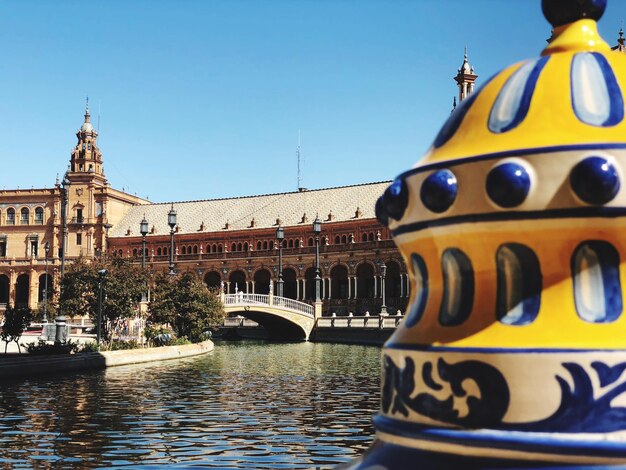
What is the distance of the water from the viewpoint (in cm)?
1142

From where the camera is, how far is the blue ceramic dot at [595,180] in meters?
1.72

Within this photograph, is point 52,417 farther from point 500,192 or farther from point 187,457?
point 500,192

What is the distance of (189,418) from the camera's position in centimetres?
1527

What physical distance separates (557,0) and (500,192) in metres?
0.64

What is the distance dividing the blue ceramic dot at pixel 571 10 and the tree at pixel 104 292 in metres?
36.9

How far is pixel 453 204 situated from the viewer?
189 centimetres

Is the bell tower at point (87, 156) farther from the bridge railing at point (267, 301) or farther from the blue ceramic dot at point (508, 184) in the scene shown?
the blue ceramic dot at point (508, 184)

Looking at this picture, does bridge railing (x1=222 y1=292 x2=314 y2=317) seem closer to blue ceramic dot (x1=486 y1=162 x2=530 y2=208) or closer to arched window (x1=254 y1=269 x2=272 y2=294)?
arched window (x1=254 y1=269 x2=272 y2=294)

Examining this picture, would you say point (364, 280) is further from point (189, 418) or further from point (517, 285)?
point (517, 285)

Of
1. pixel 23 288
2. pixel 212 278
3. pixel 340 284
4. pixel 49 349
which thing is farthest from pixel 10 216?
pixel 49 349

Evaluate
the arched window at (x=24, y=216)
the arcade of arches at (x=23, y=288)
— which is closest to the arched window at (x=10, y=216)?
the arched window at (x=24, y=216)

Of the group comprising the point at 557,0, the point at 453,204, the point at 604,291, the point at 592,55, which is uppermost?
the point at 557,0

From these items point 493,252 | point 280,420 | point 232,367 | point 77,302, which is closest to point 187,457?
point 280,420

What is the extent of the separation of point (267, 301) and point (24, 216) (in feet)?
147
